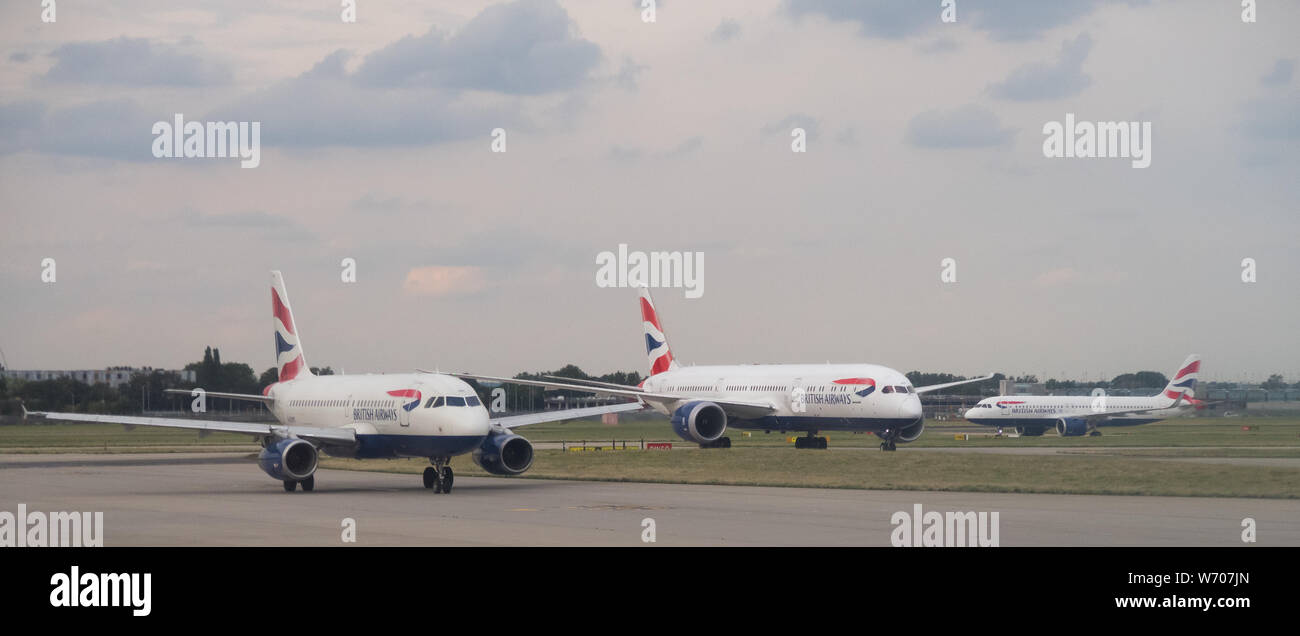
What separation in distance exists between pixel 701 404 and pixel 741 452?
817cm

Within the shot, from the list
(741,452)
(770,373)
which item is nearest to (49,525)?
(741,452)

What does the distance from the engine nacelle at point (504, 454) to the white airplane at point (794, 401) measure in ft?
45.3

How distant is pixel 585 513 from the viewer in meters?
29.3

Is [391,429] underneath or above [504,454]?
above

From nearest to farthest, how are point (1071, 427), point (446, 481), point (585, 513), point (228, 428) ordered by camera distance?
1. point (585, 513)
2. point (446, 481)
3. point (228, 428)
4. point (1071, 427)

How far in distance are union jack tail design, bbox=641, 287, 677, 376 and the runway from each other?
2750 centimetres

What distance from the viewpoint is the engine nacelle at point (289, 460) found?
119 ft

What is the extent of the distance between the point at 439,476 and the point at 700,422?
21847 millimetres

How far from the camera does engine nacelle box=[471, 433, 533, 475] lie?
1510 inches

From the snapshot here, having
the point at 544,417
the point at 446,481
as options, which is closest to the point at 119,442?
the point at 544,417

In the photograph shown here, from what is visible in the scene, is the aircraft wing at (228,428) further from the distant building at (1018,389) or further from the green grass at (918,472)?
the distant building at (1018,389)

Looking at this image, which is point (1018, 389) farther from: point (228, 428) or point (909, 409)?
point (228, 428)

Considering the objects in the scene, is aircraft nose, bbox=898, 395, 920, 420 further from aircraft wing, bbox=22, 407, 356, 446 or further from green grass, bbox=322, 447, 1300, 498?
aircraft wing, bbox=22, 407, 356, 446
